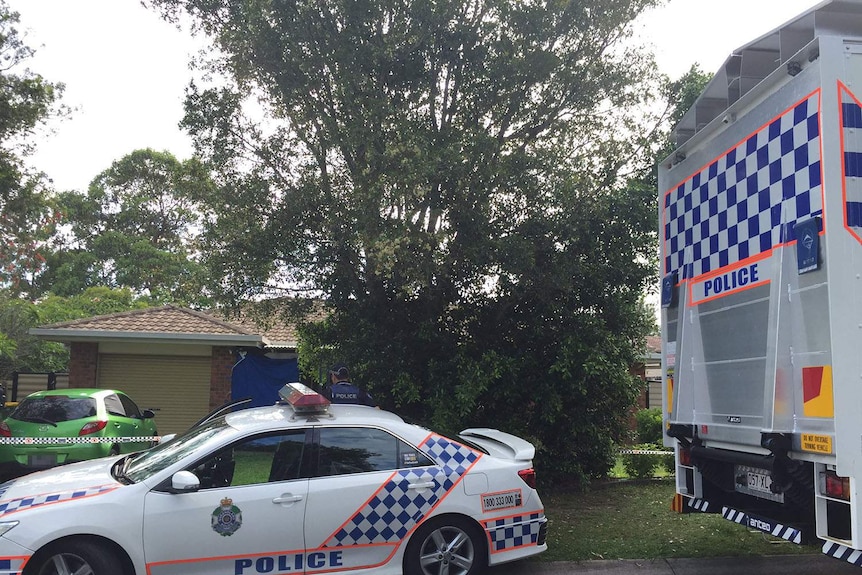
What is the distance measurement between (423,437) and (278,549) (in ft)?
4.35

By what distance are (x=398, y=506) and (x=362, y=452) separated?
0.47m

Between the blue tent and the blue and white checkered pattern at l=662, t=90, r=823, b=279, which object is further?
the blue tent

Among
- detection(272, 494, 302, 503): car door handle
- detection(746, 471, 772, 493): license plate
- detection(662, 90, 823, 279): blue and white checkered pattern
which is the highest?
detection(662, 90, 823, 279): blue and white checkered pattern

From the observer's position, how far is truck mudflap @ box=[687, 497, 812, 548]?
14.9 ft

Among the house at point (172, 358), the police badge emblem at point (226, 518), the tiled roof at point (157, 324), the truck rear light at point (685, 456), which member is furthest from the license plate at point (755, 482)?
the tiled roof at point (157, 324)

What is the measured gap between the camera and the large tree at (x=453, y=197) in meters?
8.23

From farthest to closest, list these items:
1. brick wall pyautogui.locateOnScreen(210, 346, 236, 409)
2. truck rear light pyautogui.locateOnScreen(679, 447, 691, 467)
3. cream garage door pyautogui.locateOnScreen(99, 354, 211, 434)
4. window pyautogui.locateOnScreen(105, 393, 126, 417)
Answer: cream garage door pyautogui.locateOnScreen(99, 354, 211, 434) < brick wall pyautogui.locateOnScreen(210, 346, 236, 409) < window pyautogui.locateOnScreen(105, 393, 126, 417) < truck rear light pyautogui.locateOnScreen(679, 447, 691, 467)


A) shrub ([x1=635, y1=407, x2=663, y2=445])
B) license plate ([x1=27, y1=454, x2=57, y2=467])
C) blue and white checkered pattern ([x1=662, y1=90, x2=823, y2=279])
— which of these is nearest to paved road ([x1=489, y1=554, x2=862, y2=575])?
blue and white checkered pattern ([x1=662, y1=90, x2=823, y2=279])

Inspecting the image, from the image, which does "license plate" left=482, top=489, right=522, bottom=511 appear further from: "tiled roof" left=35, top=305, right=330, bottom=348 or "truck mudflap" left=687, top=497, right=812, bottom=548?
"tiled roof" left=35, top=305, right=330, bottom=348

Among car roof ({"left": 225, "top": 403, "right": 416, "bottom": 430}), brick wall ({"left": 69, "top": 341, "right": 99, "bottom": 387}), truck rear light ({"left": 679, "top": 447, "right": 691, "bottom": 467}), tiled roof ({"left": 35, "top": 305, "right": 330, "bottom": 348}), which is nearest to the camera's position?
car roof ({"left": 225, "top": 403, "right": 416, "bottom": 430})

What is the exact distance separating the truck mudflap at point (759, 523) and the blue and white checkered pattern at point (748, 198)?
1.81m

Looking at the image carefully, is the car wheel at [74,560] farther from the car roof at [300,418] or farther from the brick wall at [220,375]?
the brick wall at [220,375]

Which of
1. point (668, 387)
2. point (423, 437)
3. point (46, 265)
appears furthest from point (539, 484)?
point (46, 265)

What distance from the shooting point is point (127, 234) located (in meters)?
34.1
